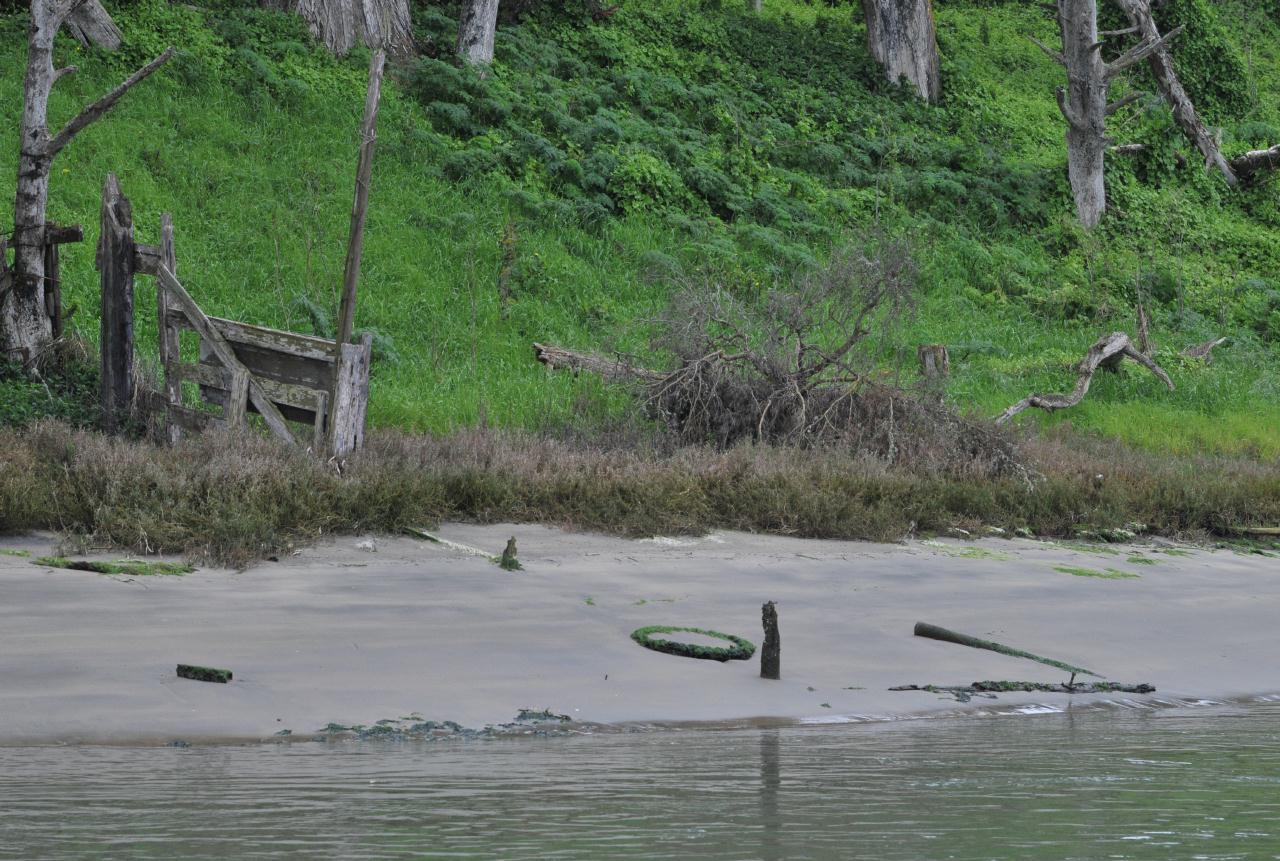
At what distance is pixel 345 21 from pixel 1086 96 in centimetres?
1265

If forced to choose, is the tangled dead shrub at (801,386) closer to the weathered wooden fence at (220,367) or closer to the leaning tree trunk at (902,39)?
the weathered wooden fence at (220,367)

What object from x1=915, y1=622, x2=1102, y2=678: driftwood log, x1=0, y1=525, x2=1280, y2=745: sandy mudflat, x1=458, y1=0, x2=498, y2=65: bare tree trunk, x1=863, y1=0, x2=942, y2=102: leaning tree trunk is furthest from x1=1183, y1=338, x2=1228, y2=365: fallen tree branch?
x1=915, y1=622, x2=1102, y2=678: driftwood log

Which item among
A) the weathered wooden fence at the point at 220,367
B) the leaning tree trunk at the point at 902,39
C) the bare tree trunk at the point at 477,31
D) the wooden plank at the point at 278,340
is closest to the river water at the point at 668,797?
the weathered wooden fence at the point at 220,367

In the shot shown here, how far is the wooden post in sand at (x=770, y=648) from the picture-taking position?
24.7 ft

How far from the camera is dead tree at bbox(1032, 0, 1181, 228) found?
26.5m

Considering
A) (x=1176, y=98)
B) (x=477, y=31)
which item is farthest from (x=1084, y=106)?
(x=477, y=31)

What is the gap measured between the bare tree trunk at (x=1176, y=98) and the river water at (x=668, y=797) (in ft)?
82.3

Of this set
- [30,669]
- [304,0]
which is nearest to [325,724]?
[30,669]

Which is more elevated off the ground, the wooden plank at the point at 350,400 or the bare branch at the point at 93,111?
the bare branch at the point at 93,111

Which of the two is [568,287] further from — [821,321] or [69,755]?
[69,755]

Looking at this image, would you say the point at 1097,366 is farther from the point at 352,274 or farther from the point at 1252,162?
the point at 1252,162

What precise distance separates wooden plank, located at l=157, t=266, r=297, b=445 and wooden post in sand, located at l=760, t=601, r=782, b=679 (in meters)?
5.31

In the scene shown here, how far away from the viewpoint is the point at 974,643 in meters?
8.72

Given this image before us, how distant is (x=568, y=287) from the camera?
20.3 metres
